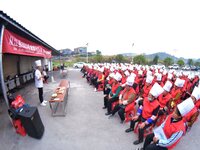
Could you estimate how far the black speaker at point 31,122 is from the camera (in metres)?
3.60

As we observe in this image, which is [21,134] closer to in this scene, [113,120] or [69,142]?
[69,142]

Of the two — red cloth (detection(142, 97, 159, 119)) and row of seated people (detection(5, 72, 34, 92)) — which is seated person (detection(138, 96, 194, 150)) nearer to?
red cloth (detection(142, 97, 159, 119))

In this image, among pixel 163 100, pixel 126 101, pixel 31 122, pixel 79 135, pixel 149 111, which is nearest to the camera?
pixel 31 122

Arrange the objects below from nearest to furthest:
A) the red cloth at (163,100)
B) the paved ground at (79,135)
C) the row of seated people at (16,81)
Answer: the paved ground at (79,135) < the red cloth at (163,100) < the row of seated people at (16,81)

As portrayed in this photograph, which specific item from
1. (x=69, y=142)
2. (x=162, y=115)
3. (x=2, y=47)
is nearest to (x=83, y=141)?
(x=69, y=142)

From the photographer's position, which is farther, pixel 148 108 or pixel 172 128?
pixel 148 108

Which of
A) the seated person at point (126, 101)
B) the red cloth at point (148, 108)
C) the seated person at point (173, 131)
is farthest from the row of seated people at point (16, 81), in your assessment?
the seated person at point (173, 131)

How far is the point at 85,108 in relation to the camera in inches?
244

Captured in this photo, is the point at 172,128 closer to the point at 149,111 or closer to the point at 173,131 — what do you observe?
the point at 173,131

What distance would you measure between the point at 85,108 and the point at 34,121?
2.71m

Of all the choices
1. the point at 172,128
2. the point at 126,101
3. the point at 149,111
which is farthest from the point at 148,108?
the point at 172,128

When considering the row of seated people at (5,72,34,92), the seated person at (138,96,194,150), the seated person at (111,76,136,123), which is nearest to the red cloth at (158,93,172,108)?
the seated person at (111,76,136,123)

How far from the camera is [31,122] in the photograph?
357 cm

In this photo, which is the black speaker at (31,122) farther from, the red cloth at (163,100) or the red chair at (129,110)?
the red cloth at (163,100)
